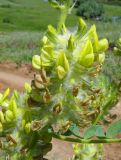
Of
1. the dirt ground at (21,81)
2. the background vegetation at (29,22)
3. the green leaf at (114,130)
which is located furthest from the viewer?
the background vegetation at (29,22)

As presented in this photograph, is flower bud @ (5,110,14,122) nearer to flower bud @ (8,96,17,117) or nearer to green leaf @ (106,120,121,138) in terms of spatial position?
flower bud @ (8,96,17,117)

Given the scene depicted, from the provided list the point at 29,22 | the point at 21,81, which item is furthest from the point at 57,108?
the point at 29,22

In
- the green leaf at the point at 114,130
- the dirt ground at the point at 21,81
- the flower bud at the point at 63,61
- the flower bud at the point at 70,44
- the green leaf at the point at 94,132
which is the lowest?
the dirt ground at the point at 21,81

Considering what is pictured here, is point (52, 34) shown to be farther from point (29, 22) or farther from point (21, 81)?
point (29, 22)

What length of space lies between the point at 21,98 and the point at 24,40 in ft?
76.3

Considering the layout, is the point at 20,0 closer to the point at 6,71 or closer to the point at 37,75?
the point at 6,71

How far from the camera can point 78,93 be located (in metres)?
0.95

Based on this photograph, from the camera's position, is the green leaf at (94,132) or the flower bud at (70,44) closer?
the flower bud at (70,44)

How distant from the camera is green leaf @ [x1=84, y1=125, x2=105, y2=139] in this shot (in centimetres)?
121

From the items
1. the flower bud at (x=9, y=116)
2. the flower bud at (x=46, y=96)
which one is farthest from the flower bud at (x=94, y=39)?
the flower bud at (x=9, y=116)

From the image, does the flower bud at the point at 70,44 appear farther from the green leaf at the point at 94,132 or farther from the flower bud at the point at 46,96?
the green leaf at the point at 94,132

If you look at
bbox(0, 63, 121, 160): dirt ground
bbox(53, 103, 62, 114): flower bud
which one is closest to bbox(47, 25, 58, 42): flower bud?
bbox(53, 103, 62, 114): flower bud

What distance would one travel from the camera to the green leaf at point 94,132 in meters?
1.21

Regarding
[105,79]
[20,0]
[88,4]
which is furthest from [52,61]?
[20,0]
